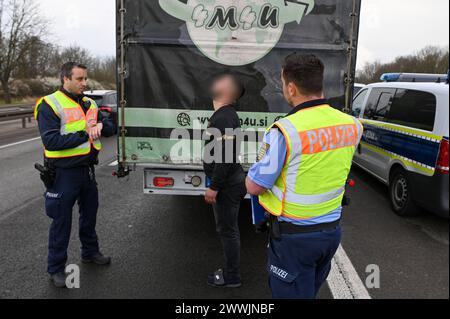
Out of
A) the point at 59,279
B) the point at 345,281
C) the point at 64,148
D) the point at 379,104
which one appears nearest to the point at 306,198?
the point at 345,281

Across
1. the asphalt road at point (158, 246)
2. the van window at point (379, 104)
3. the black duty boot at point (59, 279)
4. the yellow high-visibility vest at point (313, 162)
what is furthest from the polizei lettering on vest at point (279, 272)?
the van window at point (379, 104)

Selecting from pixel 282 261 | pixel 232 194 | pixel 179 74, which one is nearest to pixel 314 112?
pixel 282 261

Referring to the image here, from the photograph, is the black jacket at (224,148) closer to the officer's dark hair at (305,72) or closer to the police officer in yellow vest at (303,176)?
the police officer in yellow vest at (303,176)

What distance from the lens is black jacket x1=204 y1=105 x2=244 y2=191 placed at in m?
3.09

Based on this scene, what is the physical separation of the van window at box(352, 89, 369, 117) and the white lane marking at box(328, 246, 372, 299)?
4702 millimetres

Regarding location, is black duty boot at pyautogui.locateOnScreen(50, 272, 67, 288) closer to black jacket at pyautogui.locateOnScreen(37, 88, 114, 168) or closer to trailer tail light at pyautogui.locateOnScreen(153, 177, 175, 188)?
black jacket at pyautogui.locateOnScreen(37, 88, 114, 168)

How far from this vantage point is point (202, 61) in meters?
3.99

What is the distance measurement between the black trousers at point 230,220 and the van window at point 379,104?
366cm

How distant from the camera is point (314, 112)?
1996 mm

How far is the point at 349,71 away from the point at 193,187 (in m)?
2.09

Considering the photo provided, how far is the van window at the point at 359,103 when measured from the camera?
801 cm

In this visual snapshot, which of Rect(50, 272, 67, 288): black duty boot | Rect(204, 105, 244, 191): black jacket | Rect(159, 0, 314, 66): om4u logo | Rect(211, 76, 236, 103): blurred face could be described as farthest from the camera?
Rect(159, 0, 314, 66): om4u logo

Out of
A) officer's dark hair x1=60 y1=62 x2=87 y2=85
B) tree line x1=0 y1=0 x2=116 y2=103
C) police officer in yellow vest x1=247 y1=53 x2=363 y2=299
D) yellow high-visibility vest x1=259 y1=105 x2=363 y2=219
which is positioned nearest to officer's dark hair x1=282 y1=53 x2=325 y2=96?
police officer in yellow vest x1=247 y1=53 x2=363 y2=299

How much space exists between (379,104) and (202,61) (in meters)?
4.14
